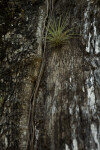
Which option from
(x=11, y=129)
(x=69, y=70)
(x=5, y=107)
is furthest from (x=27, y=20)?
(x=11, y=129)

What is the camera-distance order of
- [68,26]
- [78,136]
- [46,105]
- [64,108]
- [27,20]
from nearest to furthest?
[78,136]
[64,108]
[46,105]
[68,26]
[27,20]

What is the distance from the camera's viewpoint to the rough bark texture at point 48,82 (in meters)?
1.45

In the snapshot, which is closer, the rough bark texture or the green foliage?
the rough bark texture

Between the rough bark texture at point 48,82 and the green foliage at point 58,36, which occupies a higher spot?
the green foliage at point 58,36

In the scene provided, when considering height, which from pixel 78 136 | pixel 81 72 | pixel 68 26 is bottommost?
pixel 78 136

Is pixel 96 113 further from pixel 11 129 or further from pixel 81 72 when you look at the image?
pixel 11 129

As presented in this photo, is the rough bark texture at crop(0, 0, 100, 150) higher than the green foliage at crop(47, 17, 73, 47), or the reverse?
the green foliage at crop(47, 17, 73, 47)

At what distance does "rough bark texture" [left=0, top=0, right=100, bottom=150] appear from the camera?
1449 millimetres

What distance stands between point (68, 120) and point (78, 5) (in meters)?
1.36

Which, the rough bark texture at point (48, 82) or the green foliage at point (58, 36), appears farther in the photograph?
the green foliage at point (58, 36)

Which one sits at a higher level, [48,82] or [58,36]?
[58,36]

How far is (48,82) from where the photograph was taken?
1.76 meters

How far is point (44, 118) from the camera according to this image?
1607 millimetres

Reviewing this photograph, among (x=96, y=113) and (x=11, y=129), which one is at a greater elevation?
(x=96, y=113)
